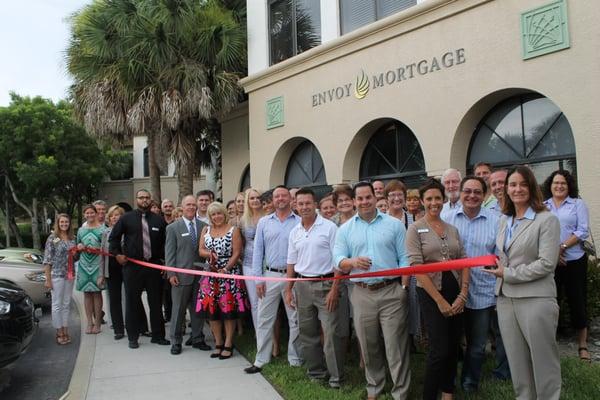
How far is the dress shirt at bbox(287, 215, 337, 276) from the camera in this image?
4.91 meters

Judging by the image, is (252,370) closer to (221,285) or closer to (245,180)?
(221,285)

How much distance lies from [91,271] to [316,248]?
425 centimetres

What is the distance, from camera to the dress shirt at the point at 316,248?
16.1 ft

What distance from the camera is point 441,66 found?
908 cm

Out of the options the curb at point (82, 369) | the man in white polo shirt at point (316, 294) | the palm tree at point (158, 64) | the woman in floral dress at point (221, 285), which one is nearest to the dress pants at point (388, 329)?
the man in white polo shirt at point (316, 294)

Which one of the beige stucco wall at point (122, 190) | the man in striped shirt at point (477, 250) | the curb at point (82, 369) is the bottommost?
the curb at point (82, 369)

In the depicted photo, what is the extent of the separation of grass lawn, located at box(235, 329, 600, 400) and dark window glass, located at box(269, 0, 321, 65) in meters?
8.52

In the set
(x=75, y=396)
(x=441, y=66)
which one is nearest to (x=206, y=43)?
(x=441, y=66)

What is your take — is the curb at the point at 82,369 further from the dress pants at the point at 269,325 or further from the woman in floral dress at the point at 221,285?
the dress pants at the point at 269,325

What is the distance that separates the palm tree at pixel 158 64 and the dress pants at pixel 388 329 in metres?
10.4

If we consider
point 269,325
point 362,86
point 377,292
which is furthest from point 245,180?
point 377,292

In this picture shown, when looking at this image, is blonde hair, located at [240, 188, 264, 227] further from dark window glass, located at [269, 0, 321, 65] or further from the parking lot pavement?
dark window glass, located at [269, 0, 321, 65]

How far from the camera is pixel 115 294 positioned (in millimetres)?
7465

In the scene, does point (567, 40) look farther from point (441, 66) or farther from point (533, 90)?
point (441, 66)
